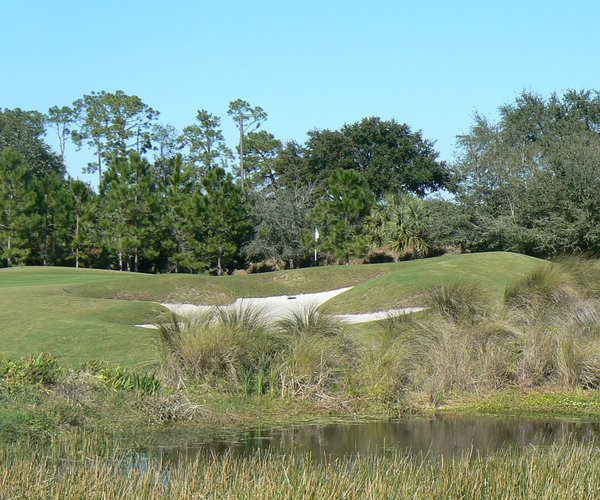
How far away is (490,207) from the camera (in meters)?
44.3

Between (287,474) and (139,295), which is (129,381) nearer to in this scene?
(287,474)

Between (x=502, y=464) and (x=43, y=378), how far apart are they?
711cm

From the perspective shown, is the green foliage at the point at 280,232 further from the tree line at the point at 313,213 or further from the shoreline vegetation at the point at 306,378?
the shoreline vegetation at the point at 306,378

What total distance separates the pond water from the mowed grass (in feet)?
13.4

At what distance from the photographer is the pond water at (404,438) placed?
9484 mm

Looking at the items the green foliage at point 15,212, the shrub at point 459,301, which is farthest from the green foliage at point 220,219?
the shrub at point 459,301

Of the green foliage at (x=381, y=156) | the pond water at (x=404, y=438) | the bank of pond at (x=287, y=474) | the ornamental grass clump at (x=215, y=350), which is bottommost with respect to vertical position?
the pond water at (x=404, y=438)

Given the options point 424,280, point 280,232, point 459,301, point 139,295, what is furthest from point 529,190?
point 459,301

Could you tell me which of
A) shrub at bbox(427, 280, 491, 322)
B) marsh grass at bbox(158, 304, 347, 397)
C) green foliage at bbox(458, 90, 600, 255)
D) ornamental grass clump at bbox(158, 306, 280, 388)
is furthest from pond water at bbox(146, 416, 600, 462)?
green foliage at bbox(458, 90, 600, 255)

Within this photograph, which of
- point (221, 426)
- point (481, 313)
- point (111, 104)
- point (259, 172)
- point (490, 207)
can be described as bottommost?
point (221, 426)

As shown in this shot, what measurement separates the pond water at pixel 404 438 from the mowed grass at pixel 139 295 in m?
4.07

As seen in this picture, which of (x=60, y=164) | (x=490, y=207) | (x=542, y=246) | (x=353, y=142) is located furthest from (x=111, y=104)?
(x=542, y=246)

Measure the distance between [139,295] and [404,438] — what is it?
17248 mm

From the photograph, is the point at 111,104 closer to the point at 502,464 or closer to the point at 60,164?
the point at 60,164
